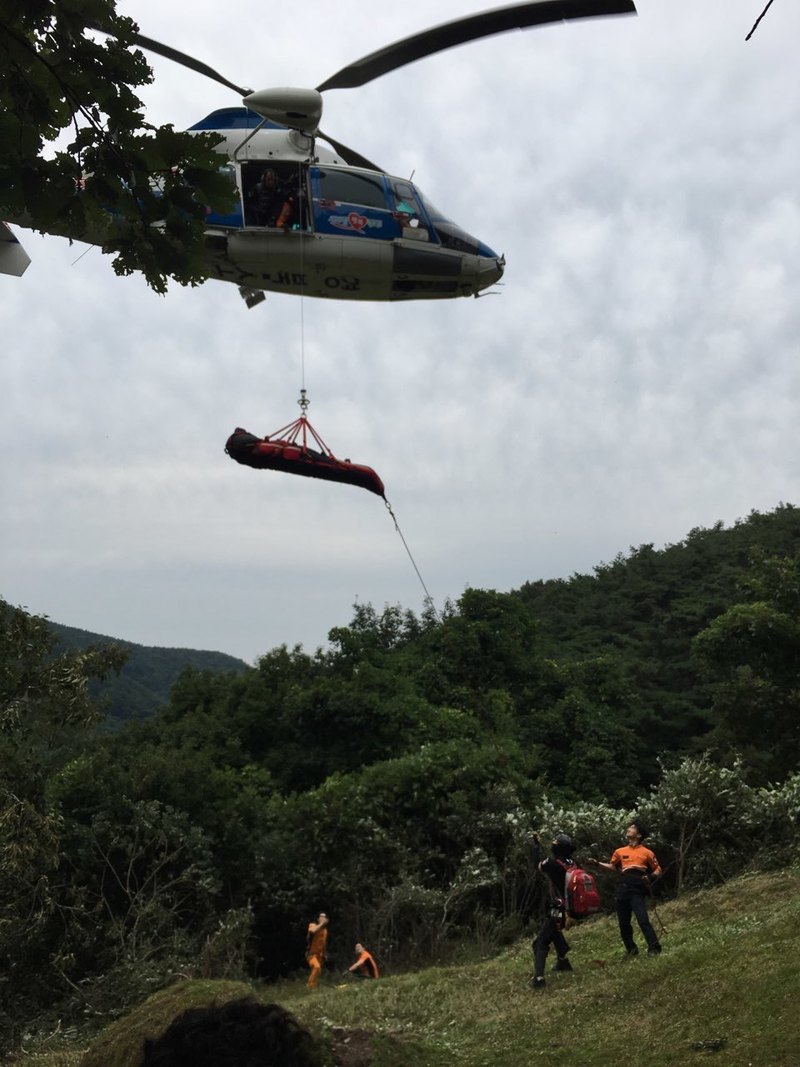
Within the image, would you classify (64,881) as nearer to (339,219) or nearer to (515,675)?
(339,219)

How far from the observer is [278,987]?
15.1m

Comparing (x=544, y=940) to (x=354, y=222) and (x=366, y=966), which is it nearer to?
(x=366, y=966)

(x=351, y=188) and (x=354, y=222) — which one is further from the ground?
(x=351, y=188)

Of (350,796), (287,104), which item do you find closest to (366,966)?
(350,796)

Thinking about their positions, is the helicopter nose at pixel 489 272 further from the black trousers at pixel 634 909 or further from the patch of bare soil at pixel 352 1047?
the patch of bare soil at pixel 352 1047

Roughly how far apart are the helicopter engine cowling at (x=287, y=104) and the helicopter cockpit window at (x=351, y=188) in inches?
76.0

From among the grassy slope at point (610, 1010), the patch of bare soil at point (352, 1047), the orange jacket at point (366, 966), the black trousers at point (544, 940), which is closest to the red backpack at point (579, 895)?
the black trousers at point (544, 940)

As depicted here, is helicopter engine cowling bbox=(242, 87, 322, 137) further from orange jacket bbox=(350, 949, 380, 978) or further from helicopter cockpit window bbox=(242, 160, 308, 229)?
orange jacket bbox=(350, 949, 380, 978)

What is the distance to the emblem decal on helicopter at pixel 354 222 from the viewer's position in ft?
47.2

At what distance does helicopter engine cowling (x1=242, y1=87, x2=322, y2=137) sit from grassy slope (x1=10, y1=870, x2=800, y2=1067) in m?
8.99

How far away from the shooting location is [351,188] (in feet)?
48.3

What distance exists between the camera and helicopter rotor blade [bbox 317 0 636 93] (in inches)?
384

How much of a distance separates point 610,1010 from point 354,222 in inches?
386

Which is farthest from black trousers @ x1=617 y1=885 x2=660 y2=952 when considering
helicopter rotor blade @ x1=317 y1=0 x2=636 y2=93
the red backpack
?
helicopter rotor blade @ x1=317 y1=0 x2=636 y2=93
